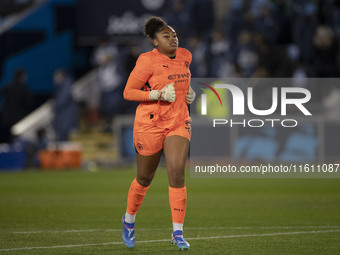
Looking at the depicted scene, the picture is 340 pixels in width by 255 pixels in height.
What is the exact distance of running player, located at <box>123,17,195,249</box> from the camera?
27.0 feet

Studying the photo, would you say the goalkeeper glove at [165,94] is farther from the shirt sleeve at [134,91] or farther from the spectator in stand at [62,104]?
the spectator in stand at [62,104]

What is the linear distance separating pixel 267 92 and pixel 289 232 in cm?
1334

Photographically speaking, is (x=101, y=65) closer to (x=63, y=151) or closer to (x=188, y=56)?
(x=63, y=151)

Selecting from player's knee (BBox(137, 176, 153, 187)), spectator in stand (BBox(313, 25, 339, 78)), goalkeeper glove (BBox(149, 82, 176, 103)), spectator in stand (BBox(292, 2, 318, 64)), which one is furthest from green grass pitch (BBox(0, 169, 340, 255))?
spectator in stand (BBox(292, 2, 318, 64))

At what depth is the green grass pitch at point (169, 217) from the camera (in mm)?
8516

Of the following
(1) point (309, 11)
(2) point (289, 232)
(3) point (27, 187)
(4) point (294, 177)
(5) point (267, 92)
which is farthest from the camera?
(1) point (309, 11)

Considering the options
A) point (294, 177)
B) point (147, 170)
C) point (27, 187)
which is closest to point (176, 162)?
point (147, 170)

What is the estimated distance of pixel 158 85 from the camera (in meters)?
8.32

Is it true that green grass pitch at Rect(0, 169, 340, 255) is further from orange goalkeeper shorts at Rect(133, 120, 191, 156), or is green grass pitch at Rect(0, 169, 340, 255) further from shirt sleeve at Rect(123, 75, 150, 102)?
shirt sleeve at Rect(123, 75, 150, 102)

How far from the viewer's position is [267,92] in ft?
74.8

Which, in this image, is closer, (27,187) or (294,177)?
(27,187)

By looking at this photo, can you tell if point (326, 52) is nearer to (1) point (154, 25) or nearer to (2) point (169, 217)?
(2) point (169, 217)

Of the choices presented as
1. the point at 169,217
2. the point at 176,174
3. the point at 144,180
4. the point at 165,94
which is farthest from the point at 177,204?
the point at 169,217

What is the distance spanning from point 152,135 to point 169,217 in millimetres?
3687
